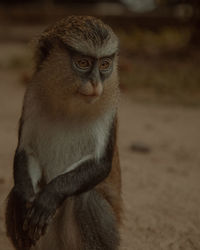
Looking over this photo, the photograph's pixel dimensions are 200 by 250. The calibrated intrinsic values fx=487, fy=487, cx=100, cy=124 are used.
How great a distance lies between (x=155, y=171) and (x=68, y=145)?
7.58 feet

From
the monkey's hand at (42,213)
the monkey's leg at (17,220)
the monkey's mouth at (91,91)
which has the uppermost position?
the monkey's mouth at (91,91)

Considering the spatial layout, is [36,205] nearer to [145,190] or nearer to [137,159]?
[145,190]

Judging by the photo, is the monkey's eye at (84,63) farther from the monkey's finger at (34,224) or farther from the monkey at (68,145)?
the monkey's finger at (34,224)

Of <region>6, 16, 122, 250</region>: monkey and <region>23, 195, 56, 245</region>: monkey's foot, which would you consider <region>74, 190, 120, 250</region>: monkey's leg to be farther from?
<region>23, 195, 56, 245</region>: monkey's foot

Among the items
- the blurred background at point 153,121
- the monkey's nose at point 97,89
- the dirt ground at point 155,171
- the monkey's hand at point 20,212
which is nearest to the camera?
the monkey's nose at point 97,89

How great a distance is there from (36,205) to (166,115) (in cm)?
446

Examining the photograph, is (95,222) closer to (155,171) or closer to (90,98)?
(90,98)

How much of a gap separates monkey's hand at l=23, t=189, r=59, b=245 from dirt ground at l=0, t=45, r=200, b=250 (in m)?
0.79

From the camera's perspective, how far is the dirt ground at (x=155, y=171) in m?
3.72

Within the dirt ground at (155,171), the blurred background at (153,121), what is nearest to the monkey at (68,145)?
the blurred background at (153,121)

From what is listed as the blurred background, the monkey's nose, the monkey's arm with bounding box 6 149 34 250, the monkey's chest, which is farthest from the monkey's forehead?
the monkey's arm with bounding box 6 149 34 250

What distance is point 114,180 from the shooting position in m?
3.11

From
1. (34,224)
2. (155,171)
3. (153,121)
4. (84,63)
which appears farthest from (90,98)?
(153,121)

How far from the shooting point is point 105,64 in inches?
109
